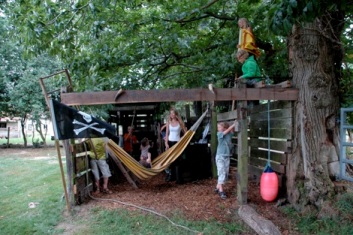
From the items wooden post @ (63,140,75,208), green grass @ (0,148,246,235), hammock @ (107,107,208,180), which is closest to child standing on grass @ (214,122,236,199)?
hammock @ (107,107,208,180)

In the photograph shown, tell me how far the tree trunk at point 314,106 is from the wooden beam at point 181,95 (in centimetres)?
26

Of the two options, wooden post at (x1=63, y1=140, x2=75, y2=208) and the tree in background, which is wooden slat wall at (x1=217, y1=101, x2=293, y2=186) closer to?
the tree in background

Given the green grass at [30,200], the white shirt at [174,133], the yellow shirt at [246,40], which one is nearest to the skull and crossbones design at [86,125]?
the green grass at [30,200]

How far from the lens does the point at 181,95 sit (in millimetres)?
4035

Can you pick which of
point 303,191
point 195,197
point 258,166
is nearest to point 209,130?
point 258,166

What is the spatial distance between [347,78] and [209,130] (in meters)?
2.77

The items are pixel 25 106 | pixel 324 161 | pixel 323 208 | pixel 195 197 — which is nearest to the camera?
pixel 323 208

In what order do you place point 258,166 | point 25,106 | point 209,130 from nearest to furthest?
point 258,166 < point 209,130 < point 25,106

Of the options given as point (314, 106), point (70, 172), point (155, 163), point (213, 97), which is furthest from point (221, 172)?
point (70, 172)

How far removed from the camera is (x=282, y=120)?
453 centimetres

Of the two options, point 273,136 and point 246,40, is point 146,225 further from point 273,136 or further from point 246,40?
point 246,40

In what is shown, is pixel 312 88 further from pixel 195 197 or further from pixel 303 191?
pixel 195 197

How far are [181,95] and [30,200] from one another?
10.9 ft

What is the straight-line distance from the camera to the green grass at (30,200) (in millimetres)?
4023
